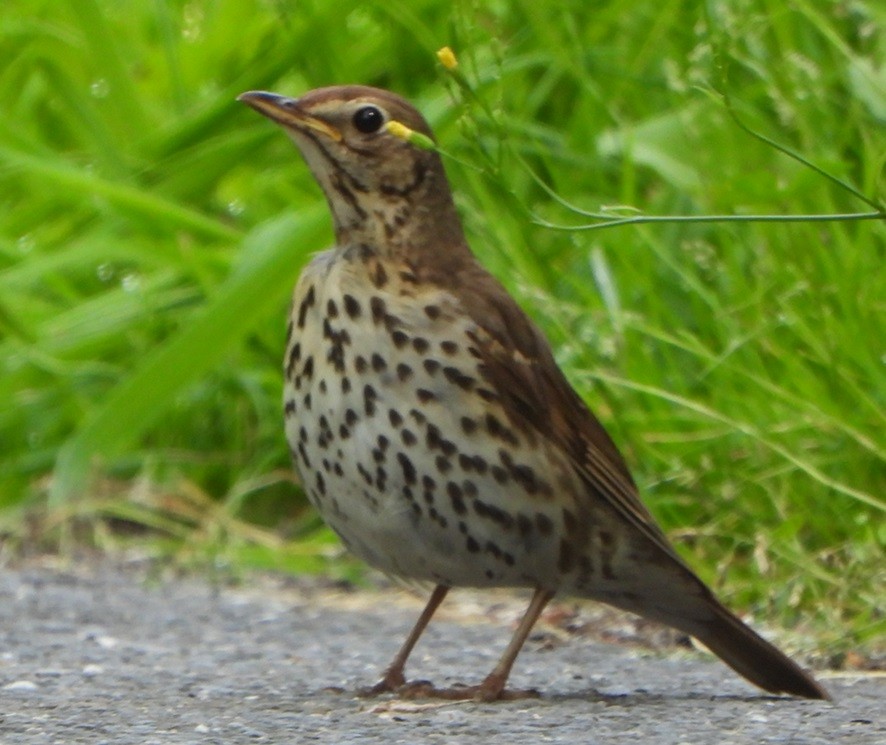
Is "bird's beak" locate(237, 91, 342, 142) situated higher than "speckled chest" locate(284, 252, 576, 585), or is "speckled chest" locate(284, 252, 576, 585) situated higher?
"bird's beak" locate(237, 91, 342, 142)

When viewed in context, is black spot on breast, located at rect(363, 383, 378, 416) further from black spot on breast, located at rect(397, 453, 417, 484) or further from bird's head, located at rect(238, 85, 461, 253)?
bird's head, located at rect(238, 85, 461, 253)

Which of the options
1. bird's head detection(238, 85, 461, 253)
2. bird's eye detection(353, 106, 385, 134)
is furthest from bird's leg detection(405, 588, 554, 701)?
bird's eye detection(353, 106, 385, 134)

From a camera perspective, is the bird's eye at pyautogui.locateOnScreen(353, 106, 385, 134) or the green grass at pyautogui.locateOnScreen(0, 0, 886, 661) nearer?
the bird's eye at pyautogui.locateOnScreen(353, 106, 385, 134)

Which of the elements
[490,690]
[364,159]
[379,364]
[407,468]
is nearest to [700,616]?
[490,690]

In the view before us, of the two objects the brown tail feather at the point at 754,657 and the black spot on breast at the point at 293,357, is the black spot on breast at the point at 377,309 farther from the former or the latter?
the brown tail feather at the point at 754,657

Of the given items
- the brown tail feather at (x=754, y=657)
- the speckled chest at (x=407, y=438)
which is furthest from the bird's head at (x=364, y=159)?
the brown tail feather at (x=754, y=657)

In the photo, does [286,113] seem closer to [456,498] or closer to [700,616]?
[456,498]
